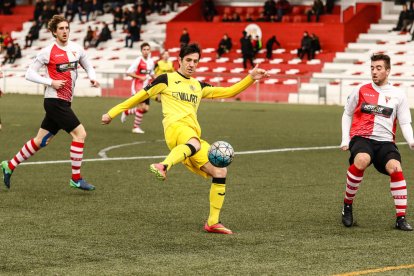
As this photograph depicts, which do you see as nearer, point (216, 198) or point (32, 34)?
point (216, 198)

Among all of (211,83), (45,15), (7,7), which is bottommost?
(211,83)

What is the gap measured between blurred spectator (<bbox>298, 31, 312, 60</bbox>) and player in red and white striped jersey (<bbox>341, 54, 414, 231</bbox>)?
34.4 m

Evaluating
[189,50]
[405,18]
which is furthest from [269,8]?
[189,50]

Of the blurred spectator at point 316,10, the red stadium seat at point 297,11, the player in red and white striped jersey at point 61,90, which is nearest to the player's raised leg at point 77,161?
the player in red and white striped jersey at point 61,90

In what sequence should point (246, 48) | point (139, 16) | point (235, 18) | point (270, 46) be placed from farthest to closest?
point (139, 16) < point (235, 18) < point (270, 46) < point (246, 48)

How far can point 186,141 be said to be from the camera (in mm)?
10336

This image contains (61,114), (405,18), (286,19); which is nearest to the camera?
(61,114)

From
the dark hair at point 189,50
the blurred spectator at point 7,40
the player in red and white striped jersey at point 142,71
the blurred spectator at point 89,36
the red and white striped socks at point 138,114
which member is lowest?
the blurred spectator at point 7,40

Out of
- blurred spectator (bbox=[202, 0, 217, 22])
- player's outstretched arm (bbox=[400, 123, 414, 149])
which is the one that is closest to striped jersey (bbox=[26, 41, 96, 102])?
player's outstretched arm (bbox=[400, 123, 414, 149])

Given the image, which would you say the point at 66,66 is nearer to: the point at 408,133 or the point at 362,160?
the point at 362,160

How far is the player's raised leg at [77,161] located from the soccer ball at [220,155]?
136 inches

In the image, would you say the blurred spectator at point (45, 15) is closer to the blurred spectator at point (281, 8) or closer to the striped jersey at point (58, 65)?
the blurred spectator at point (281, 8)

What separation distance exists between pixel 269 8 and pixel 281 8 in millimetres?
584

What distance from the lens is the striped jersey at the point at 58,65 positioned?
13234mm
